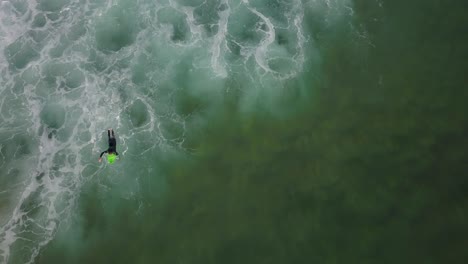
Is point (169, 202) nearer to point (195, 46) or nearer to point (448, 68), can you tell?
point (195, 46)

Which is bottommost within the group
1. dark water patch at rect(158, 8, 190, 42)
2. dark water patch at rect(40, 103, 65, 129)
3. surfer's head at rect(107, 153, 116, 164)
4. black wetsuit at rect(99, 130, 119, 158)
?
dark water patch at rect(40, 103, 65, 129)

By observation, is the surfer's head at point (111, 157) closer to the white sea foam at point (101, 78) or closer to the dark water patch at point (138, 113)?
the white sea foam at point (101, 78)

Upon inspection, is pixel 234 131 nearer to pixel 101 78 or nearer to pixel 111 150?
pixel 111 150

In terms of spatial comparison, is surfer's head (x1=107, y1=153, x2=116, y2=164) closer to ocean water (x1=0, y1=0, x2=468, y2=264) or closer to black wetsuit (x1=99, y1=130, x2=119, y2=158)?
black wetsuit (x1=99, y1=130, x2=119, y2=158)

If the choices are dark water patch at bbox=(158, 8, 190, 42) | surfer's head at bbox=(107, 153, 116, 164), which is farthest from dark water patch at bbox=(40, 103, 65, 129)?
dark water patch at bbox=(158, 8, 190, 42)

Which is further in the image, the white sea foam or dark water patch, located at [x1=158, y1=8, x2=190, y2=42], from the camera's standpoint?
dark water patch, located at [x1=158, y1=8, x2=190, y2=42]

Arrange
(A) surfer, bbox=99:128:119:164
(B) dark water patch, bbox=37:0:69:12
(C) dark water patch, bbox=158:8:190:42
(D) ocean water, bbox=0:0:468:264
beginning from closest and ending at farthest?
(D) ocean water, bbox=0:0:468:264 < (A) surfer, bbox=99:128:119:164 < (C) dark water patch, bbox=158:8:190:42 < (B) dark water patch, bbox=37:0:69:12

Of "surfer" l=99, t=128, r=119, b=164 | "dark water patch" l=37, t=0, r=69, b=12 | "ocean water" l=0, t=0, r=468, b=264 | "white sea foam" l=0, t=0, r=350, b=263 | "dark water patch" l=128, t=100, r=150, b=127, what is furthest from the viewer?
"dark water patch" l=37, t=0, r=69, b=12

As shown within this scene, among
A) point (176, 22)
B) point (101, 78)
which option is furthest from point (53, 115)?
point (176, 22)

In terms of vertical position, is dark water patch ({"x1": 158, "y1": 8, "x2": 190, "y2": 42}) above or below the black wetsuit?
above
